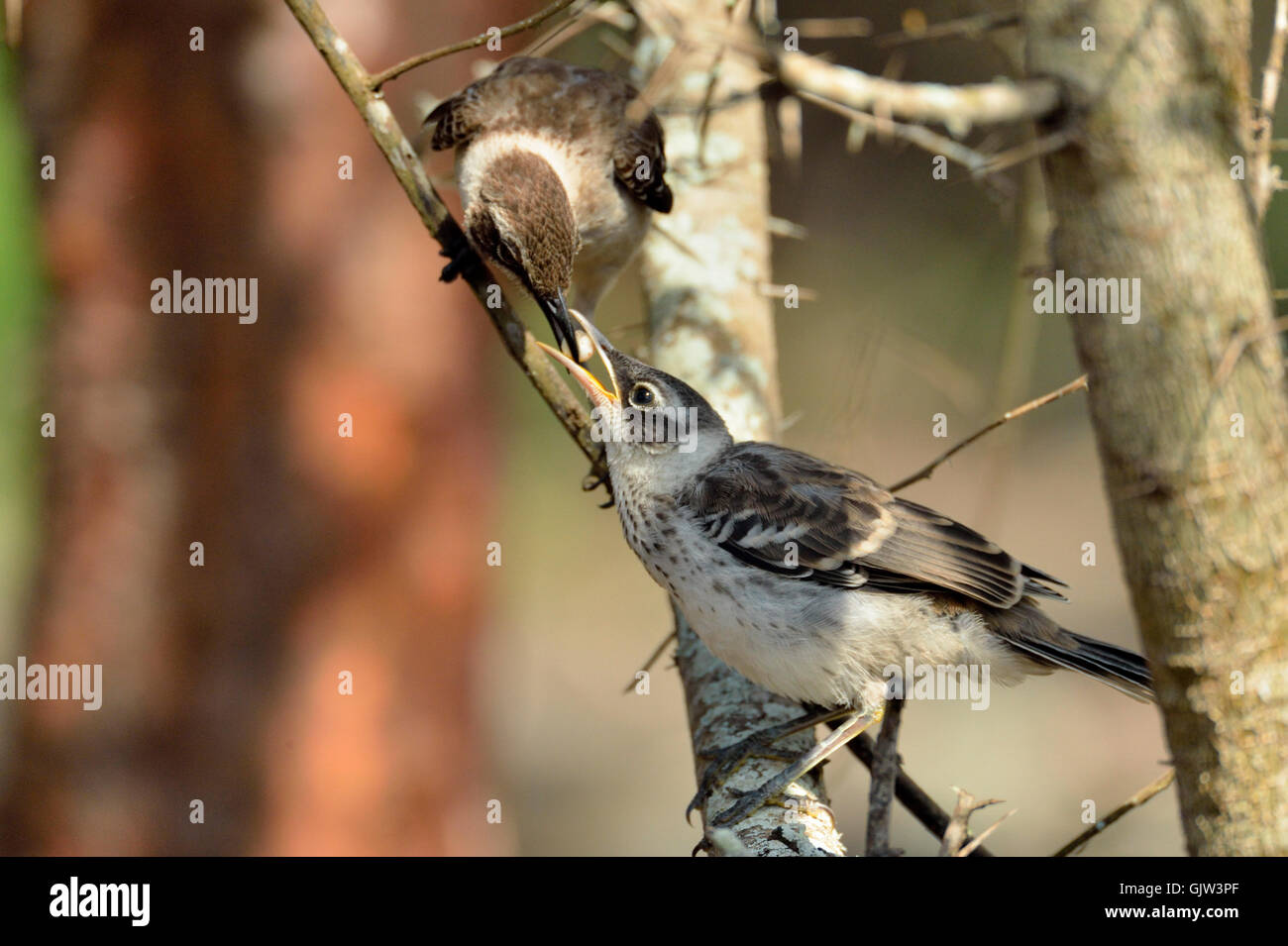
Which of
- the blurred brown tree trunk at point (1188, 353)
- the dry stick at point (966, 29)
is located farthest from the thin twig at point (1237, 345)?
the dry stick at point (966, 29)

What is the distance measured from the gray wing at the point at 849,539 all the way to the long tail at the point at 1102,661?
0.51ft

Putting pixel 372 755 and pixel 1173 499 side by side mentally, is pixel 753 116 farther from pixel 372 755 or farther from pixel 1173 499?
pixel 372 755

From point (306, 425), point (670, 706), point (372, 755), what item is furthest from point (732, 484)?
point (670, 706)

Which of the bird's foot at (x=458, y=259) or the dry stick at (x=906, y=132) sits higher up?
the bird's foot at (x=458, y=259)

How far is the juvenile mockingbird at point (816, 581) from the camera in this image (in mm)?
3010

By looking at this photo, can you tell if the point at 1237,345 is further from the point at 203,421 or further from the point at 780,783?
the point at 203,421

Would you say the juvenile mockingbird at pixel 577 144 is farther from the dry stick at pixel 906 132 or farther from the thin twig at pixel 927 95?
the thin twig at pixel 927 95

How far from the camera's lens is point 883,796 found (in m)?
2.41

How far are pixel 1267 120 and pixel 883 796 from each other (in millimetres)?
1629

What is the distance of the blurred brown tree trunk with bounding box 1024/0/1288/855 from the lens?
1.85 meters

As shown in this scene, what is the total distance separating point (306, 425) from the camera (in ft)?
21.2

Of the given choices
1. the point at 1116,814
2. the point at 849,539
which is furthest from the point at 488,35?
the point at 1116,814

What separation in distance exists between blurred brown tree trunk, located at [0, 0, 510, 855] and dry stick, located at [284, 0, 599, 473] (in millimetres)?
3355

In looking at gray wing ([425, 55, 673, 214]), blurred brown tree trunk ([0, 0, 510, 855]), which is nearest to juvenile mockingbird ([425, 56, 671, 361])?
gray wing ([425, 55, 673, 214])
